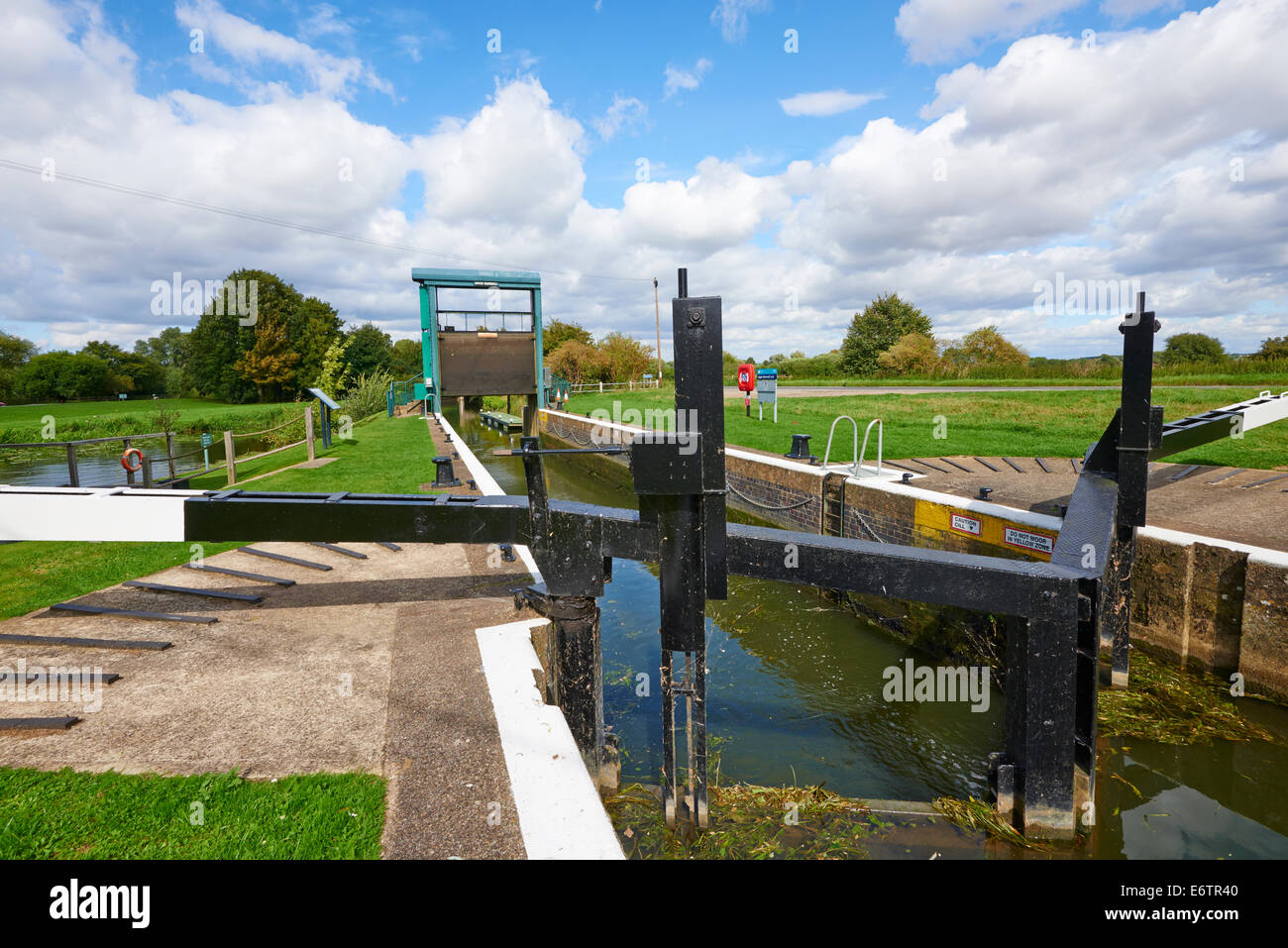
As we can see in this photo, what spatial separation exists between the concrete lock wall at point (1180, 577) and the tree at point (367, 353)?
5540cm

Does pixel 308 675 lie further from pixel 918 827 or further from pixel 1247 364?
pixel 1247 364

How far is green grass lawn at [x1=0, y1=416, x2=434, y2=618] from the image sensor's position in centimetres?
502

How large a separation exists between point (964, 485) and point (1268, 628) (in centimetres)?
371

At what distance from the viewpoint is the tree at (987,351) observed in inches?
1847

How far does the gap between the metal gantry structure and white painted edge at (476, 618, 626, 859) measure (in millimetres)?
190

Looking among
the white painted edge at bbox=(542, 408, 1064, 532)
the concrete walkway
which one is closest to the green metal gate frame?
the white painted edge at bbox=(542, 408, 1064, 532)

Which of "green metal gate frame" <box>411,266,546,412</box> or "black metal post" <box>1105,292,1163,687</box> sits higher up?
"green metal gate frame" <box>411,266,546,412</box>

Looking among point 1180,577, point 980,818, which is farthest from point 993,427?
point 980,818

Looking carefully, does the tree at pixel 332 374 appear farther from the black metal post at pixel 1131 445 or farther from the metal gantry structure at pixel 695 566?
the black metal post at pixel 1131 445

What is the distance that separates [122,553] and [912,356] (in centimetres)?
4452

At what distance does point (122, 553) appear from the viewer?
20.1 ft

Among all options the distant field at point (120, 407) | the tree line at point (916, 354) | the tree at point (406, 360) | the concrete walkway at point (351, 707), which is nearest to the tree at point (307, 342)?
the distant field at point (120, 407)

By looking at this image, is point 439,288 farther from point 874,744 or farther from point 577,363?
point 577,363

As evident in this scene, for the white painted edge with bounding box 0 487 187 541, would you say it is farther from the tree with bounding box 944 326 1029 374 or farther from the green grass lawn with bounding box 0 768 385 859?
the tree with bounding box 944 326 1029 374
